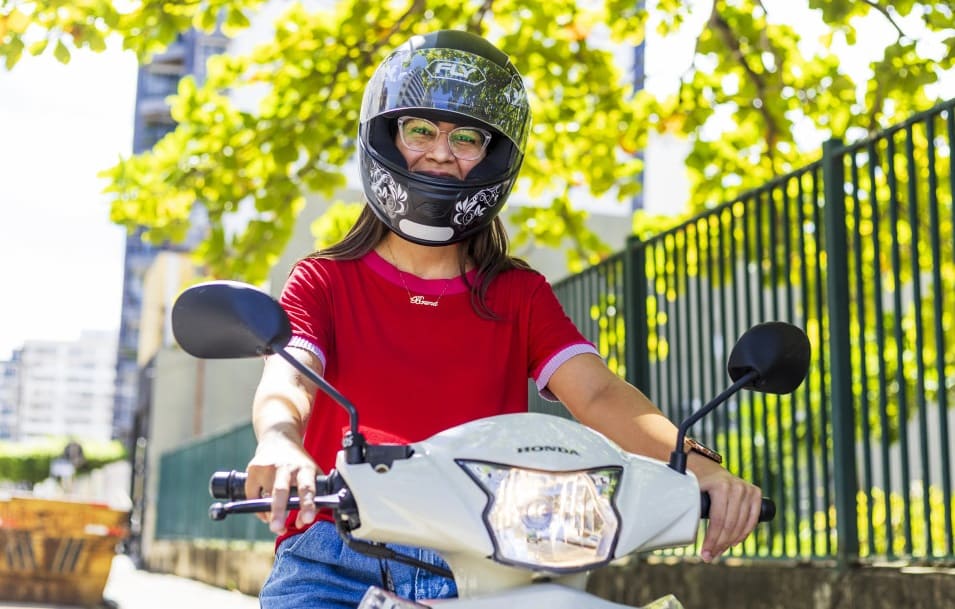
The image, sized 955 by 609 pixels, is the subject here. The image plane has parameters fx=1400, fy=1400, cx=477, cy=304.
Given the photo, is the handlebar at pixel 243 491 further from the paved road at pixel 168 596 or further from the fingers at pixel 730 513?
the paved road at pixel 168 596

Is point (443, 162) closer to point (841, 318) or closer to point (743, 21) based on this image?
point (841, 318)

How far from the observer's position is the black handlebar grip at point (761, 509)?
2.16 meters

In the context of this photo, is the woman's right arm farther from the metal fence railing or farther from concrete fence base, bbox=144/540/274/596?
concrete fence base, bbox=144/540/274/596

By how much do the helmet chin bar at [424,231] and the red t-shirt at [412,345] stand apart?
→ 88mm

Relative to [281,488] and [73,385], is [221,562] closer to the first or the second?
[281,488]

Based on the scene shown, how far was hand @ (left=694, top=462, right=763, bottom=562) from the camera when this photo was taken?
219 cm

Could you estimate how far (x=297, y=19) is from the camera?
9.95 meters

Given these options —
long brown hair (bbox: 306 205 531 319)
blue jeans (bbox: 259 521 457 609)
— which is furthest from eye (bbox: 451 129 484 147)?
blue jeans (bbox: 259 521 457 609)

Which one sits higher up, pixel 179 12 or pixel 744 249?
pixel 179 12

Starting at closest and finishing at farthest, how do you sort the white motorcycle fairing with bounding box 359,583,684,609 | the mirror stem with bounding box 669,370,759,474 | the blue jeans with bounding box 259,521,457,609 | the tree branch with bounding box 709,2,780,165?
the white motorcycle fairing with bounding box 359,583,684,609 < the mirror stem with bounding box 669,370,759,474 < the blue jeans with bounding box 259,521,457,609 < the tree branch with bounding box 709,2,780,165

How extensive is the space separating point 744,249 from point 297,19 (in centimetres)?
452

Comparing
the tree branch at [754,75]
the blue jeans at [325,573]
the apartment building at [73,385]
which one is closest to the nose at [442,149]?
the blue jeans at [325,573]

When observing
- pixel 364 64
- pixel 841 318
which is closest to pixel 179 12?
pixel 364 64

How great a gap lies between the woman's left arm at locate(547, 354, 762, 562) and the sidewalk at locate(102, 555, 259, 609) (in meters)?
11.7
